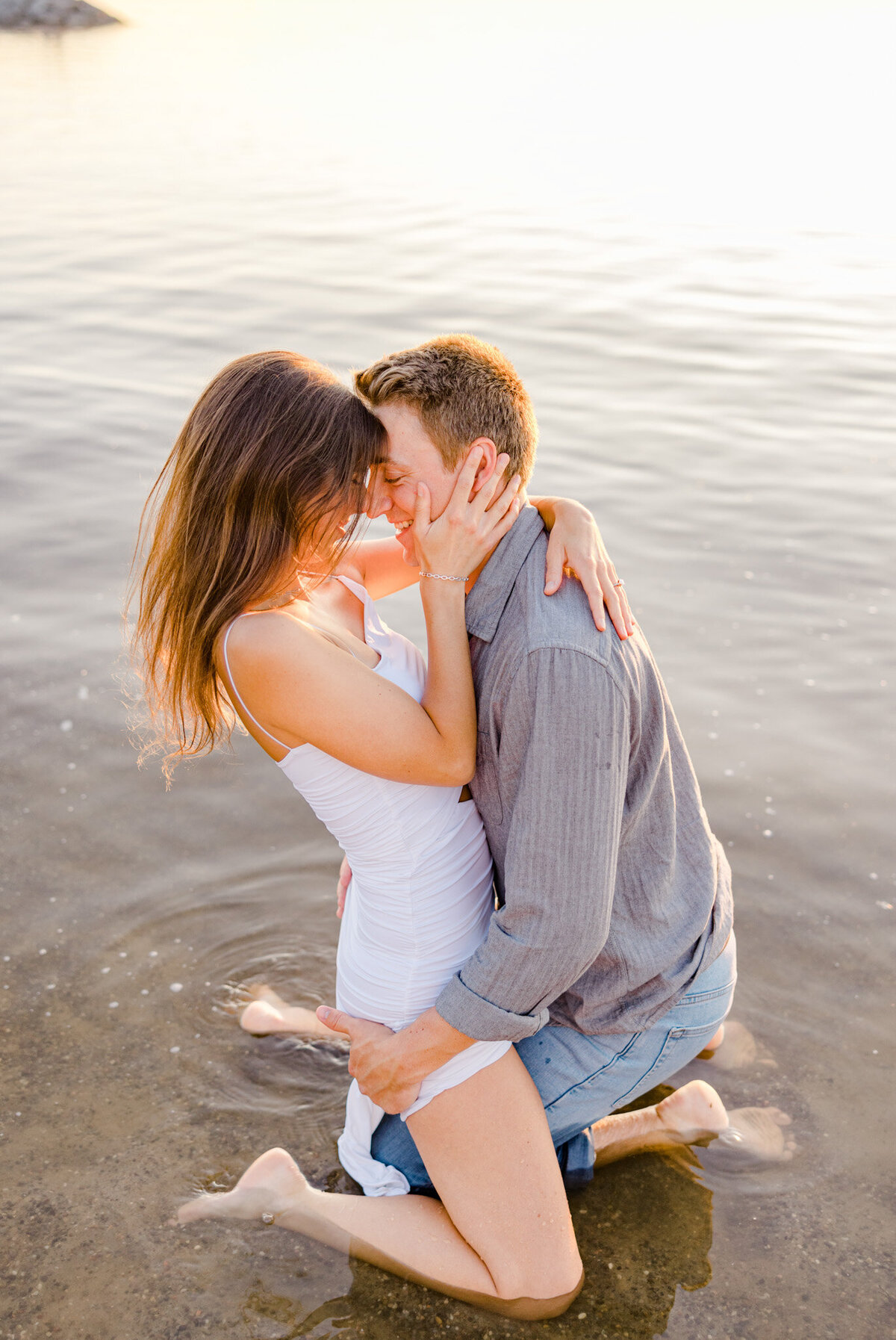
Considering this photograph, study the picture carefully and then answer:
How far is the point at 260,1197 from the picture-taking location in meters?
3.05

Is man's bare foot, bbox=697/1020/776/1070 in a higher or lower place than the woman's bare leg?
lower

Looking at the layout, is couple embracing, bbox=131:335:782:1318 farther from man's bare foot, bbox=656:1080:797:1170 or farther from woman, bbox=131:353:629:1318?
man's bare foot, bbox=656:1080:797:1170

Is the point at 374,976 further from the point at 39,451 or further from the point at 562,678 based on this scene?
the point at 39,451

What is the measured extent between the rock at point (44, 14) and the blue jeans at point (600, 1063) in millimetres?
56519

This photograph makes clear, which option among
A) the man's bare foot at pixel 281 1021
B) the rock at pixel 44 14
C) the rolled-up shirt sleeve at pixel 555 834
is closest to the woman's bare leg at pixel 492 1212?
the rolled-up shirt sleeve at pixel 555 834

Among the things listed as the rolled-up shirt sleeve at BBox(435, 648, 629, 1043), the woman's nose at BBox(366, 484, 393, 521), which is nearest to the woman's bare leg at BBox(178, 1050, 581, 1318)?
the rolled-up shirt sleeve at BBox(435, 648, 629, 1043)

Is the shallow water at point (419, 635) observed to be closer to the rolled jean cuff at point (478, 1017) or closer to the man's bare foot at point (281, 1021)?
the man's bare foot at point (281, 1021)

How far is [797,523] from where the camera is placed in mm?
7305

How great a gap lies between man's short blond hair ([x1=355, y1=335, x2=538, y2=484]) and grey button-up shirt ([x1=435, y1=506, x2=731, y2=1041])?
0.24 m

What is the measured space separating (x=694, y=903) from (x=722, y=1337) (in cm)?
102

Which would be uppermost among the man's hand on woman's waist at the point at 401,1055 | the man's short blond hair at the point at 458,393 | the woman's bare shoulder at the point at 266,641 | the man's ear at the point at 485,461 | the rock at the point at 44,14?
the rock at the point at 44,14

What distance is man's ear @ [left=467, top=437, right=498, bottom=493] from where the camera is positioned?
2.70 meters

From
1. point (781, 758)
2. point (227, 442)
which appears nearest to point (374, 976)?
point (227, 442)

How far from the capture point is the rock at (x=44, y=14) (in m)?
48.9
